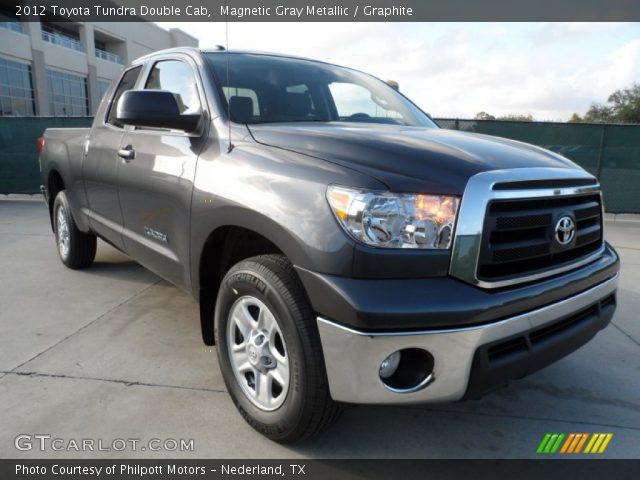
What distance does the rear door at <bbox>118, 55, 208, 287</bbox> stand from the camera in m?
2.71

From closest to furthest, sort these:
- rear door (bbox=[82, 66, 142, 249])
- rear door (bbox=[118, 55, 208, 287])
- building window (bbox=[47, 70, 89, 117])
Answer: rear door (bbox=[118, 55, 208, 287]), rear door (bbox=[82, 66, 142, 249]), building window (bbox=[47, 70, 89, 117])

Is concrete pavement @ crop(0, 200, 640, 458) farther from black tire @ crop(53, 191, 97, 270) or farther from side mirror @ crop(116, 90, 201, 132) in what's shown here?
side mirror @ crop(116, 90, 201, 132)

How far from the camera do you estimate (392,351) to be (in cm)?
176

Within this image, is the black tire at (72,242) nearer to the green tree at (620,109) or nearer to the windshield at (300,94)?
the windshield at (300,94)

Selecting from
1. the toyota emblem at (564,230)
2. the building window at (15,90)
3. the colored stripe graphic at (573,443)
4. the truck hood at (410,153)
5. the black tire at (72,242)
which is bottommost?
the colored stripe graphic at (573,443)

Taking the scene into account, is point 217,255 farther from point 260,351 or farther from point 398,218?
point 398,218

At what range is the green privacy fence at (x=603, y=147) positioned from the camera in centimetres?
884

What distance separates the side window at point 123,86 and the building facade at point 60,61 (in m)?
35.8

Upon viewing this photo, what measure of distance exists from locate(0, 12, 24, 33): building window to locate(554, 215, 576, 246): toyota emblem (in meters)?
40.9

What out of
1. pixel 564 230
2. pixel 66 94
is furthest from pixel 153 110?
pixel 66 94

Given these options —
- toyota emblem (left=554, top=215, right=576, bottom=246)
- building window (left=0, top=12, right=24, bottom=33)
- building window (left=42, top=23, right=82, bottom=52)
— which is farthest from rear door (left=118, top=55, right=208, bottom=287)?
building window (left=42, top=23, right=82, bottom=52)

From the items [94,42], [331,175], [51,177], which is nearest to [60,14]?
[94,42]

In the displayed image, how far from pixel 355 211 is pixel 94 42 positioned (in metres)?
50.9

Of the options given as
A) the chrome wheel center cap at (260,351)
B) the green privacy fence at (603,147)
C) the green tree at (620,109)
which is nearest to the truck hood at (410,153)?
the chrome wheel center cap at (260,351)
